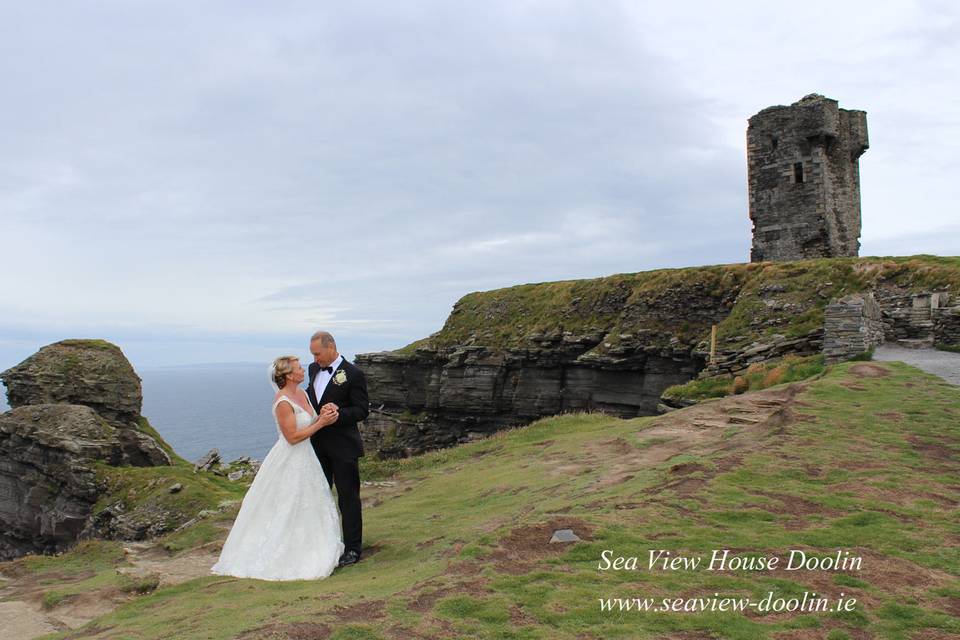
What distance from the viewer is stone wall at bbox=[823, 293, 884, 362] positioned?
22125 mm

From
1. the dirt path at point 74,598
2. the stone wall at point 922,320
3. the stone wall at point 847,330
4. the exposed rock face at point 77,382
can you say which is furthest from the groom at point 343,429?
the exposed rock face at point 77,382

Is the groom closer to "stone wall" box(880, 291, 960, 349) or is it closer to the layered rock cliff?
the layered rock cliff

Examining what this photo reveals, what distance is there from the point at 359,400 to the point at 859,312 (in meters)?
18.6

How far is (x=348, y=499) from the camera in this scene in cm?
1089

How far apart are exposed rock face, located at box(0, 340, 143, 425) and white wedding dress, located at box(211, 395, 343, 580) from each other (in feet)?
94.6

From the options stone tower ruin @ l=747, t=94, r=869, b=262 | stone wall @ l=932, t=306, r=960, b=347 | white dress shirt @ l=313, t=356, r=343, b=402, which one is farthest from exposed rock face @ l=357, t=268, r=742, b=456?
white dress shirt @ l=313, t=356, r=343, b=402

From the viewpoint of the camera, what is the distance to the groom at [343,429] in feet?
35.6

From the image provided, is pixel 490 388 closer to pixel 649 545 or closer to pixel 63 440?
pixel 63 440

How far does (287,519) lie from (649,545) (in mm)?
5520

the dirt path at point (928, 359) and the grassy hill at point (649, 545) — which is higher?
the dirt path at point (928, 359)

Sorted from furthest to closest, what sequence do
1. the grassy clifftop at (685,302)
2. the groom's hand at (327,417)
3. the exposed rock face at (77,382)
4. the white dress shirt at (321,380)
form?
the exposed rock face at (77,382)
the grassy clifftop at (685,302)
the white dress shirt at (321,380)
the groom's hand at (327,417)

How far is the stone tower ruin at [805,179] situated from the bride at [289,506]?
41.5 metres

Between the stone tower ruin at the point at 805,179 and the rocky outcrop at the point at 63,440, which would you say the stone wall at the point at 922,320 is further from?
the rocky outcrop at the point at 63,440

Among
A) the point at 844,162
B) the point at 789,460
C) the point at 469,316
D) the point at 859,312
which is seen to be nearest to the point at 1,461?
the point at 469,316
